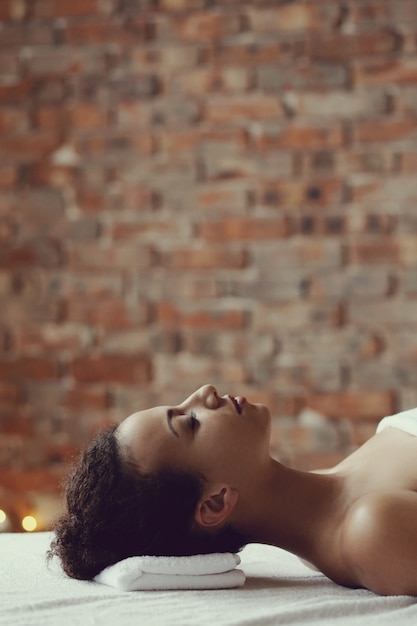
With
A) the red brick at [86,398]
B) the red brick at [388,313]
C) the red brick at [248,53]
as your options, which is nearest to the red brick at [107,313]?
the red brick at [86,398]

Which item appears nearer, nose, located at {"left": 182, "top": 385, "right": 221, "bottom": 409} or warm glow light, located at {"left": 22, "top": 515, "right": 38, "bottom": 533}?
nose, located at {"left": 182, "top": 385, "right": 221, "bottom": 409}

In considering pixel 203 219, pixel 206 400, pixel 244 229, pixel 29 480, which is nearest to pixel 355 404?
pixel 244 229

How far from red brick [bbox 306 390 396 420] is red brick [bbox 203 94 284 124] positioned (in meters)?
0.92

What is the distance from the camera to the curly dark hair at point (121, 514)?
1537 millimetres

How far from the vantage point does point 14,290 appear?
2.97 m

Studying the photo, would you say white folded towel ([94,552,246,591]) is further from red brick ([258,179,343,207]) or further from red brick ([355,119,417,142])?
red brick ([355,119,417,142])

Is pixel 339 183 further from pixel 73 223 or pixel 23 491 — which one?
pixel 23 491

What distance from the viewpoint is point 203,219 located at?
9.44 feet

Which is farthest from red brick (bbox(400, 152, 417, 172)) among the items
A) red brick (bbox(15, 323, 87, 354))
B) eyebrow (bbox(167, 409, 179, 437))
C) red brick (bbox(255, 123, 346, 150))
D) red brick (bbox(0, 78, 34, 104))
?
eyebrow (bbox(167, 409, 179, 437))

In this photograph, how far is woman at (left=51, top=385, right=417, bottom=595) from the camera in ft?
4.89

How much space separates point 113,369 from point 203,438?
1.37m

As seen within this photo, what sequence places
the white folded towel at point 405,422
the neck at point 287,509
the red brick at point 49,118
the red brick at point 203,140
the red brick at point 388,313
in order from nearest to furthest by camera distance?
the neck at point 287,509 < the white folded towel at point 405,422 < the red brick at point 388,313 < the red brick at point 203,140 < the red brick at point 49,118

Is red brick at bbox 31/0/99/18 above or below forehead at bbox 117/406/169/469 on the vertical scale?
above

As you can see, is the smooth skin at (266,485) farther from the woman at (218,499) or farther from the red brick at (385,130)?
the red brick at (385,130)
